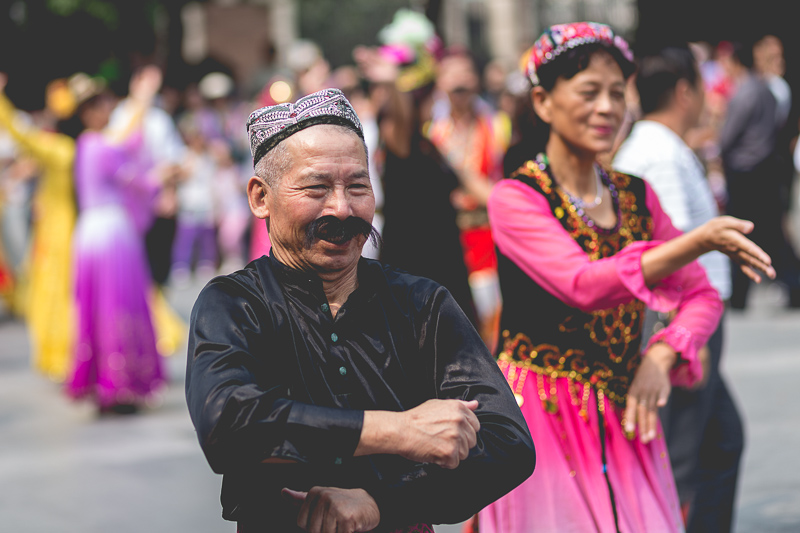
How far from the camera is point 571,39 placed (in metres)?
3.04

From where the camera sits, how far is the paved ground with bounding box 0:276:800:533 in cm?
504

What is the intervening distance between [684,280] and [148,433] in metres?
4.65

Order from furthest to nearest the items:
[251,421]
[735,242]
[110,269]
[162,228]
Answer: [162,228] < [110,269] < [735,242] < [251,421]

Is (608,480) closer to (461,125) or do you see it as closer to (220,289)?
(220,289)

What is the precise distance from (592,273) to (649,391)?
1.22 feet

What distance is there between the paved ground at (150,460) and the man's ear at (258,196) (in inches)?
112

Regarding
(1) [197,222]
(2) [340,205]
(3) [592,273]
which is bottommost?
(3) [592,273]

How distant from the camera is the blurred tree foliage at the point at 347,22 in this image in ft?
85.7

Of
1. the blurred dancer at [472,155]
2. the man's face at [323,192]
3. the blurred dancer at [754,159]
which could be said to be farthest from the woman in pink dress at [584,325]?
the blurred dancer at [754,159]

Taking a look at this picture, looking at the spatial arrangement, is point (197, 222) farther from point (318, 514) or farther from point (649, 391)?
point (318, 514)

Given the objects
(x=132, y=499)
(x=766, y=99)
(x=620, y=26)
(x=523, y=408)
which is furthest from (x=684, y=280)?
(x=620, y=26)

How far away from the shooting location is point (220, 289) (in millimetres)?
2074

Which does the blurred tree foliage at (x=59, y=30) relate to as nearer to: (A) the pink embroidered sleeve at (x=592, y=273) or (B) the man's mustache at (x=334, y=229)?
(A) the pink embroidered sleeve at (x=592, y=273)

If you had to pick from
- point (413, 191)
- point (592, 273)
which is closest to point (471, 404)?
point (592, 273)
